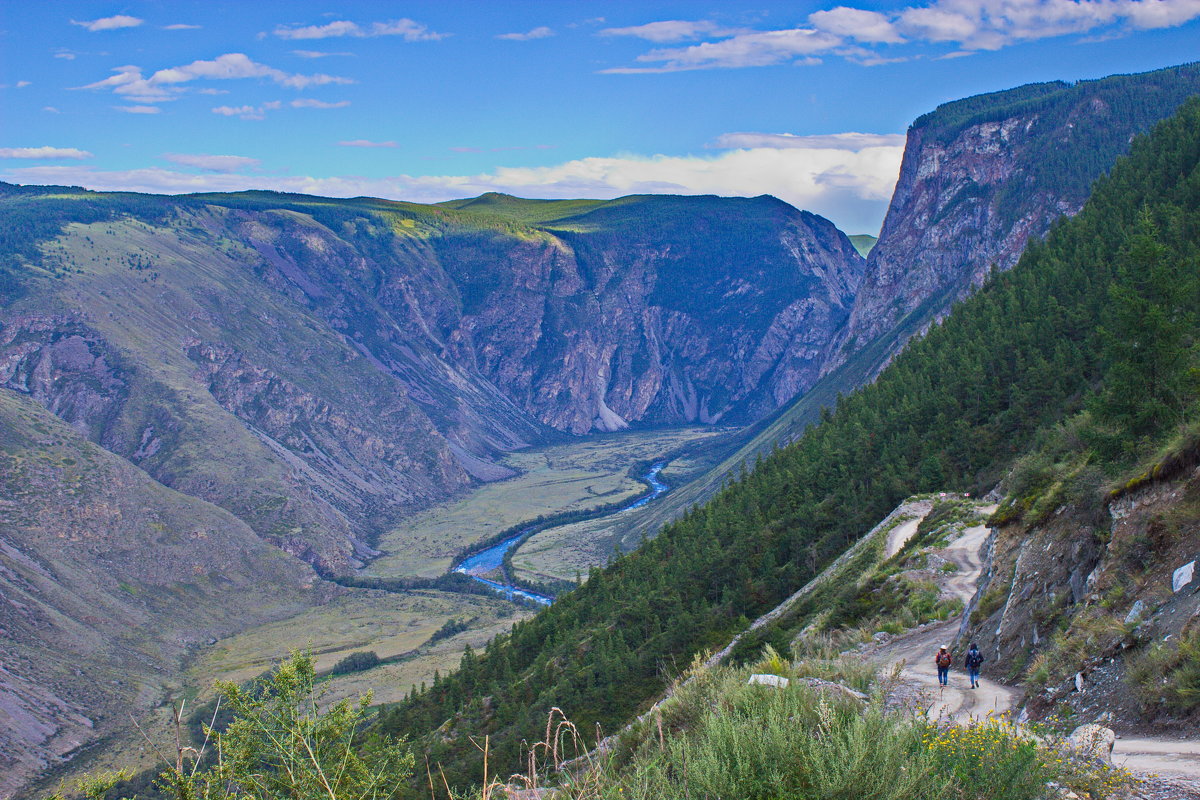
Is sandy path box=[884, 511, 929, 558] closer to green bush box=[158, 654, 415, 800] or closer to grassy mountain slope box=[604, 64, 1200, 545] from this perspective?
green bush box=[158, 654, 415, 800]

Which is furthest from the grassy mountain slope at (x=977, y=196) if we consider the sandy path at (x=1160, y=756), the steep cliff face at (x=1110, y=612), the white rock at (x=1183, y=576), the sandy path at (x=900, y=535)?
the sandy path at (x=1160, y=756)

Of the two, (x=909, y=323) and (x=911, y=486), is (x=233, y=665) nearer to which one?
(x=911, y=486)

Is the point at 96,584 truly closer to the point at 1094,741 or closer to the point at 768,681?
the point at 768,681

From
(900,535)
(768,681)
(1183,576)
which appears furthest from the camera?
(900,535)

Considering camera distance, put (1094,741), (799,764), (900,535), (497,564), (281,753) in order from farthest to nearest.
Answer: (497,564) → (900,535) → (281,753) → (1094,741) → (799,764)

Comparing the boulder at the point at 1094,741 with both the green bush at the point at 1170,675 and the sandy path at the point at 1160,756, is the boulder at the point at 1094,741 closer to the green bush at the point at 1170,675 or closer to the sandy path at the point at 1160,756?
the sandy path at the point at 1160,756

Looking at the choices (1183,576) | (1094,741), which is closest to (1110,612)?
(1183,576)
